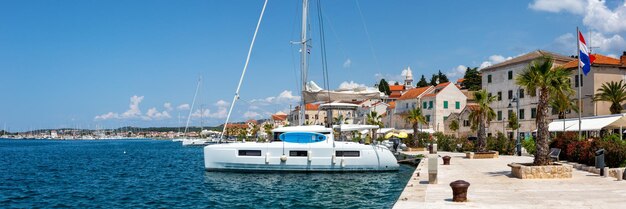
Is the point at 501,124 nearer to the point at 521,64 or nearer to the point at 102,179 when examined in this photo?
the point at 521,64

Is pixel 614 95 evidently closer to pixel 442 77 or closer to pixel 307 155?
pixel 307 155

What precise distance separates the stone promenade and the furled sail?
15.1m

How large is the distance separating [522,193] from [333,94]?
21.6m

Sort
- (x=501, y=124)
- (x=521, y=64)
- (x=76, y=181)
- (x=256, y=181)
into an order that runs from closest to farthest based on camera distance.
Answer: (x=256, y=181) < (x=76, y=181) < (x=521, y=64) < (x=501, y=124)

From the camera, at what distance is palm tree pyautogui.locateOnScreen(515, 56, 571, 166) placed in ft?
75.0

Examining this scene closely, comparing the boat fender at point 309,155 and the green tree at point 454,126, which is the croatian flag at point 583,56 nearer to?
the boat fender at point 309,155

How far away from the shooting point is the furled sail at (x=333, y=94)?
125ft

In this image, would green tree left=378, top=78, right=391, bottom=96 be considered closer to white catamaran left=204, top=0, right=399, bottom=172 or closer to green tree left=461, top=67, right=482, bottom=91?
green tree left=461, top=67, right=482, bottom=91

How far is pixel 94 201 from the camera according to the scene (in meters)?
24.6

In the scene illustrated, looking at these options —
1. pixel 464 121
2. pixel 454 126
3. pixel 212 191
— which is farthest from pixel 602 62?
pixel 212 191

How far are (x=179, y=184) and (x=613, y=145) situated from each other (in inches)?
875

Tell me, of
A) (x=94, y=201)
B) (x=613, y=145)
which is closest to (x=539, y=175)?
(x=613, y=145)

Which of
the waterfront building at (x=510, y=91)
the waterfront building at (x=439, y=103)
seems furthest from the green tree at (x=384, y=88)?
the waterfront building at (x=510, y=91)

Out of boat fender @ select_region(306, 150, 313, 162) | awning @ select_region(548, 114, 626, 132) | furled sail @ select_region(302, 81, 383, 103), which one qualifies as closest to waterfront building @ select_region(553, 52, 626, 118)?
awning @ select_region(548, 114, 626, 132)
